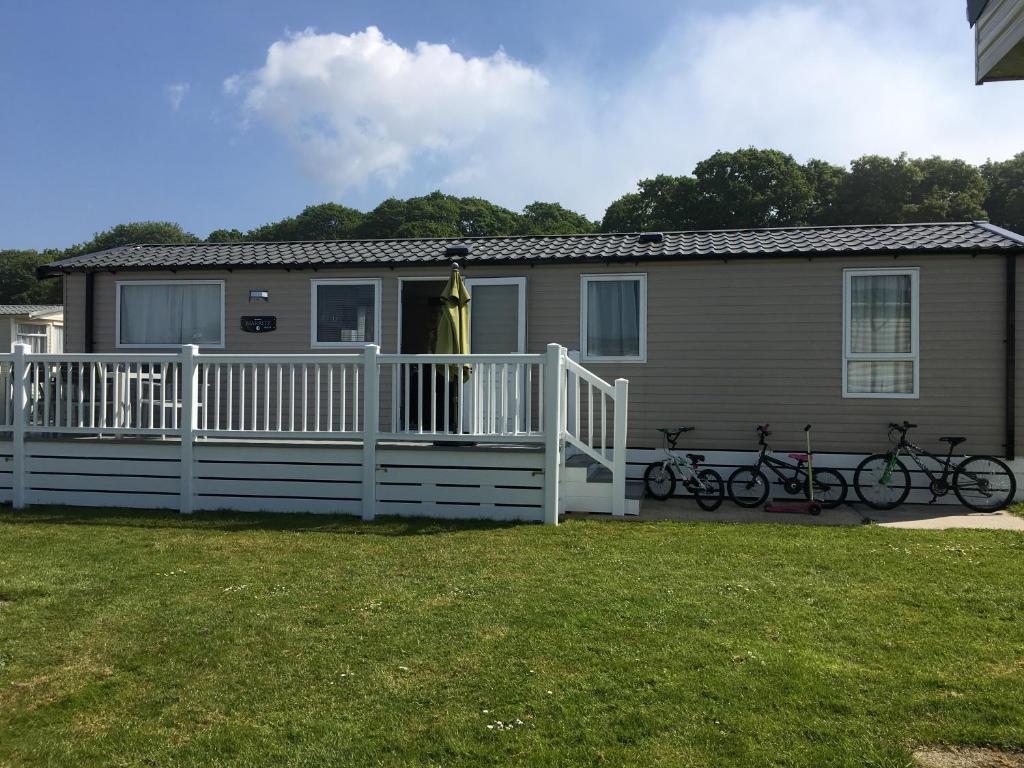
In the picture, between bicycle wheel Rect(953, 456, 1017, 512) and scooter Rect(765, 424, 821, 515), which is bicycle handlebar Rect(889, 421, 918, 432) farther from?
scooter Rect(765, 424, 821, 515)

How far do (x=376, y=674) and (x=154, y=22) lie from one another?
1066 centimetres

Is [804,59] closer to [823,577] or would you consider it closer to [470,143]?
[823,577]

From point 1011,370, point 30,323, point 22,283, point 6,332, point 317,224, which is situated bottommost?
point 1011,370

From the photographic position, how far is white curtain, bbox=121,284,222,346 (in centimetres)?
946

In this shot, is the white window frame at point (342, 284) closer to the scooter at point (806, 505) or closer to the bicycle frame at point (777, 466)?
the bicycle frame at point (777, 466)

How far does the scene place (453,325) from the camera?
7.34m

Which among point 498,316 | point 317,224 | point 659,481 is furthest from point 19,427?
point 317,224

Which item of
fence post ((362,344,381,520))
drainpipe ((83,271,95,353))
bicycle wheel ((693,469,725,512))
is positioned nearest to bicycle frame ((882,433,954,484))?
bicycle wheel ((693,469,725,512))

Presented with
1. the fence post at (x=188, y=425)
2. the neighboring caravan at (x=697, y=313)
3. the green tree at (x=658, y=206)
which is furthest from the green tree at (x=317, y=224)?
the fence post at (x=188, y=425)

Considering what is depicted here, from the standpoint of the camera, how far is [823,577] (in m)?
4.82

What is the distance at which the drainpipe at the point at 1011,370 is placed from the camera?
772 centimetres

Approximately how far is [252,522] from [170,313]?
14.1 feet

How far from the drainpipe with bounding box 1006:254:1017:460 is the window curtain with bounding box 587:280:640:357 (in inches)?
152

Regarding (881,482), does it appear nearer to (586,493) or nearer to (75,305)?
(586,493)
